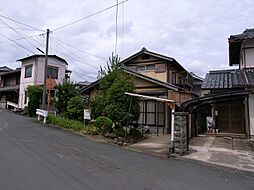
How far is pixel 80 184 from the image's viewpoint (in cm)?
596

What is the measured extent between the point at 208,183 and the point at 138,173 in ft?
6.63

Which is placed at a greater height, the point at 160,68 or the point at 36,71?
the point at 36,71

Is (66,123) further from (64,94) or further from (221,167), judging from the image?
(221,167)

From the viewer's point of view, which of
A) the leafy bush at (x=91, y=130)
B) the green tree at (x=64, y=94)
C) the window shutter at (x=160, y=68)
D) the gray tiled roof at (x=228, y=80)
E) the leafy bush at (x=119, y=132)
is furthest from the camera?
the window shutter at (x=160, y=68)

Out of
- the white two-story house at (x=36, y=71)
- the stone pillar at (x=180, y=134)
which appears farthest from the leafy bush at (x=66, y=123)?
the white two-story house at (x=36, y=71)

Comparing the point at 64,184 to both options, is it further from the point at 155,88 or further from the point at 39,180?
the point at 155,88

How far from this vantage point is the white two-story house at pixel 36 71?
32594mm

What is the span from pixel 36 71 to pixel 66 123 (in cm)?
1722

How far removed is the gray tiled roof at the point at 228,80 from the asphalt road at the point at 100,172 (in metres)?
7.74

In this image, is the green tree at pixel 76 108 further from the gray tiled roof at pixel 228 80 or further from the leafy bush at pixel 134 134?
the gray tiled roof at pixel 228 80

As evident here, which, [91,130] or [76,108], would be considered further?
[76,108]

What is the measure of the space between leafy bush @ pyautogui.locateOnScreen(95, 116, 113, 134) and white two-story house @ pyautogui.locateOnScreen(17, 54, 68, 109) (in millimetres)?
18394

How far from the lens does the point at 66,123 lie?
1798 cm

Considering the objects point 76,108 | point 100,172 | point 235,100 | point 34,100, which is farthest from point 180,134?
point 34,100
